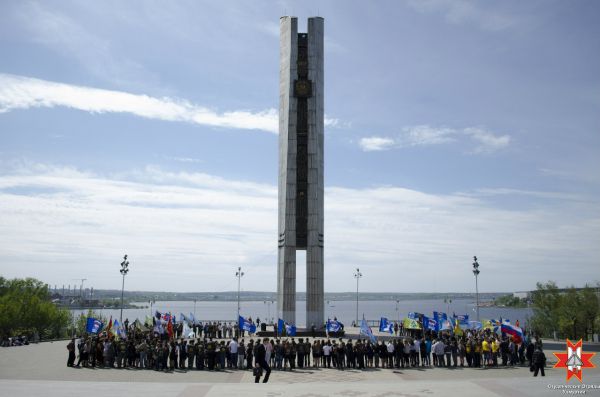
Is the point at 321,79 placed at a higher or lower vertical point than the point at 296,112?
higher

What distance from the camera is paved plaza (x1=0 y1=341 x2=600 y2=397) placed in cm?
1709

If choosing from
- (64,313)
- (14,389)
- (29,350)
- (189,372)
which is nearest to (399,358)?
Answer: (189,372)

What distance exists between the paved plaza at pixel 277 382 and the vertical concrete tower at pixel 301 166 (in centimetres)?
2579

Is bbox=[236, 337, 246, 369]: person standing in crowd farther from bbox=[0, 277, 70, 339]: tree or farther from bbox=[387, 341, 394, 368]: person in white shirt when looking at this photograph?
bbox=[0, 277, 70, 339]: tree

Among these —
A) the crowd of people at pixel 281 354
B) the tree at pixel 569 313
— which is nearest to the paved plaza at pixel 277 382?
the crowd of people at pixel 281 354

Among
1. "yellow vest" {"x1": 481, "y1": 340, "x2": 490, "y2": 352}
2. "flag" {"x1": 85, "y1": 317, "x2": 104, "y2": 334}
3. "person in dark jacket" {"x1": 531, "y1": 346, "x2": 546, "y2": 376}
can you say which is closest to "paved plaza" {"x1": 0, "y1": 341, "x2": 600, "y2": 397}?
"person in dark jacket" {"x1": 531, "y1": 346, "x2": 546, "y2": 376}

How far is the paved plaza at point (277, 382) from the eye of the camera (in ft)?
56.1

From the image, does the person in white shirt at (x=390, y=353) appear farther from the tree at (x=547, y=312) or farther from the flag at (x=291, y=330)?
the tree at (x=547, y=312)

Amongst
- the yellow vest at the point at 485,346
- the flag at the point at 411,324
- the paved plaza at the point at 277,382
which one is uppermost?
the flag at the point at 411,324

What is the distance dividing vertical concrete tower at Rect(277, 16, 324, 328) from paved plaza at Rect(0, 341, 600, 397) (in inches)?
1015

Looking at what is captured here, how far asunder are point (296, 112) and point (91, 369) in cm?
3535

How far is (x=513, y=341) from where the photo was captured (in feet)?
91.0

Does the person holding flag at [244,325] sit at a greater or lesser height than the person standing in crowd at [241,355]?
greater

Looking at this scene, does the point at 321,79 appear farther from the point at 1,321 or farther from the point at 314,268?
the point at 1,321
